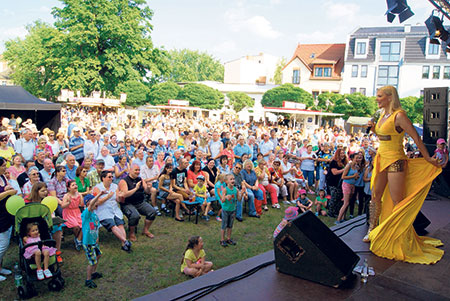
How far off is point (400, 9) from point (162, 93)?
97.2ft

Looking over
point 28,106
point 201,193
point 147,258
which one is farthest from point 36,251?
point 28,106

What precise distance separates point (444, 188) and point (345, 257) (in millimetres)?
5484

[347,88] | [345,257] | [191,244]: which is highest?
[347,88]

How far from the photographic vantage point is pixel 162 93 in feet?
111

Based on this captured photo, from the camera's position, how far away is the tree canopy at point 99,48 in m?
30.9

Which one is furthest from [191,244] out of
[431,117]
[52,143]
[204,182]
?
[431,117]

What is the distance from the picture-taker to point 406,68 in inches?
1415

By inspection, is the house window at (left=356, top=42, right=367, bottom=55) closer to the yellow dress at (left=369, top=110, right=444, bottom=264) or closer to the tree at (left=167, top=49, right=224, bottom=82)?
the yellow dress at (left=369, top=110, right=444, bottom=264)

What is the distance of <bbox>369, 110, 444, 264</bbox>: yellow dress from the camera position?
12.6 ft

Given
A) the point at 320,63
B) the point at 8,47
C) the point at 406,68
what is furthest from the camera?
the point at 8,47

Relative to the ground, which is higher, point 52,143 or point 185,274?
point 52,143

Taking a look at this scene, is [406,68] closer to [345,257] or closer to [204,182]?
[204,182]

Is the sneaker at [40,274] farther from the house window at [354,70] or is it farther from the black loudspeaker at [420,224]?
the house window at [354,70]

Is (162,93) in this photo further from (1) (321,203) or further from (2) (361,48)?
(1) (321,203)
